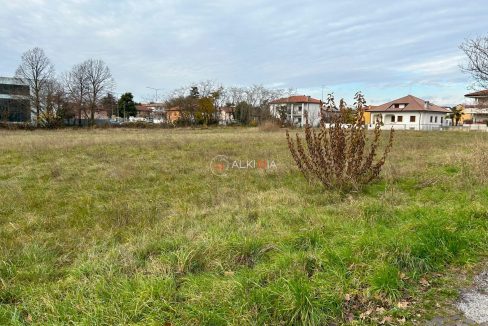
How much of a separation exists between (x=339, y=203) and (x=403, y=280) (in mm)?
3054

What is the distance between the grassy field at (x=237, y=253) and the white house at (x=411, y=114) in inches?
2147

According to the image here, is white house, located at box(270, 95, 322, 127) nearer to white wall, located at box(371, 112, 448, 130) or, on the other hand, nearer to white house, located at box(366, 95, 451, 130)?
white house, located at box(366, 95, 451, 130)

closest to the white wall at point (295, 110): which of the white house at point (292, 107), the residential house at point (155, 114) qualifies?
the white house at point (292, 107)

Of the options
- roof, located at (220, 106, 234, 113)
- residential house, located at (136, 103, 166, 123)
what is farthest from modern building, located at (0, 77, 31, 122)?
roof, located at (220, 106, 234, 113)

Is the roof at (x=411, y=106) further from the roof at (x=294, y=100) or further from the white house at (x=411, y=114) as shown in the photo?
the roof at (x=294, y=100)

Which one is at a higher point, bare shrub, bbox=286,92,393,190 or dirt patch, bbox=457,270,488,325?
bare shrub, bbox=286,92,393,190

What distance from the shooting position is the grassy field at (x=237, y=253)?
8.00 ft

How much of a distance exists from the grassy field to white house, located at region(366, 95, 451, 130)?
179 ft

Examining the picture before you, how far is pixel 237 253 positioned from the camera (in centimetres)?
339

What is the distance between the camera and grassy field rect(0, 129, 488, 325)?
2.44 metres

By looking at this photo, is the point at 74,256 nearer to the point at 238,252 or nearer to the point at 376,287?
the point at 238,252

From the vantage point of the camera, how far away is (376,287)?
2.66m

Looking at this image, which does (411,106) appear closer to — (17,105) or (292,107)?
(292,107)

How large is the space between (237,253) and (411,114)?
2457 inches
